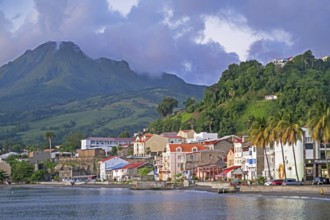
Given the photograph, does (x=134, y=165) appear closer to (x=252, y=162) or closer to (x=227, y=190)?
(x=252, y=162)

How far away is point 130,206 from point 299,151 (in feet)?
114

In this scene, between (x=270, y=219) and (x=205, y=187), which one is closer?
(x=270, y=219)

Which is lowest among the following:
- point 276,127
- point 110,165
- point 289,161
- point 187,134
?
point 289,161

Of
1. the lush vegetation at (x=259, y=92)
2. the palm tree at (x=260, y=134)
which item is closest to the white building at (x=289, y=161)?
the palm tree at (x=260, y=134)

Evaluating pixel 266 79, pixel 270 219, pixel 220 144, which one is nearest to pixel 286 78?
pixel 266 79

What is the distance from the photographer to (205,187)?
396 feet

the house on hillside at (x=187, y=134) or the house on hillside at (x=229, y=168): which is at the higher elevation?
the house on hillside at (x=187, y=134)

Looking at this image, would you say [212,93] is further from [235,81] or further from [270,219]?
[270,219]

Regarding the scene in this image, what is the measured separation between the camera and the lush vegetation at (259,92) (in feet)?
546

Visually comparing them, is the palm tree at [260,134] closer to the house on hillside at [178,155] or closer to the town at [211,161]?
the town at [211,161]

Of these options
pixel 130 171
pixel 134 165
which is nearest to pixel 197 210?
pixel 130 171

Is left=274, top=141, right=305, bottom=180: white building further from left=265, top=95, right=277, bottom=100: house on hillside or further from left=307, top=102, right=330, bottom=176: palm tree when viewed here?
left=265, top=95, right=277, bottom=100: house on hillside

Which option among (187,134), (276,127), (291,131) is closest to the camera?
(291,131)

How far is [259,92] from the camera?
600 feet
